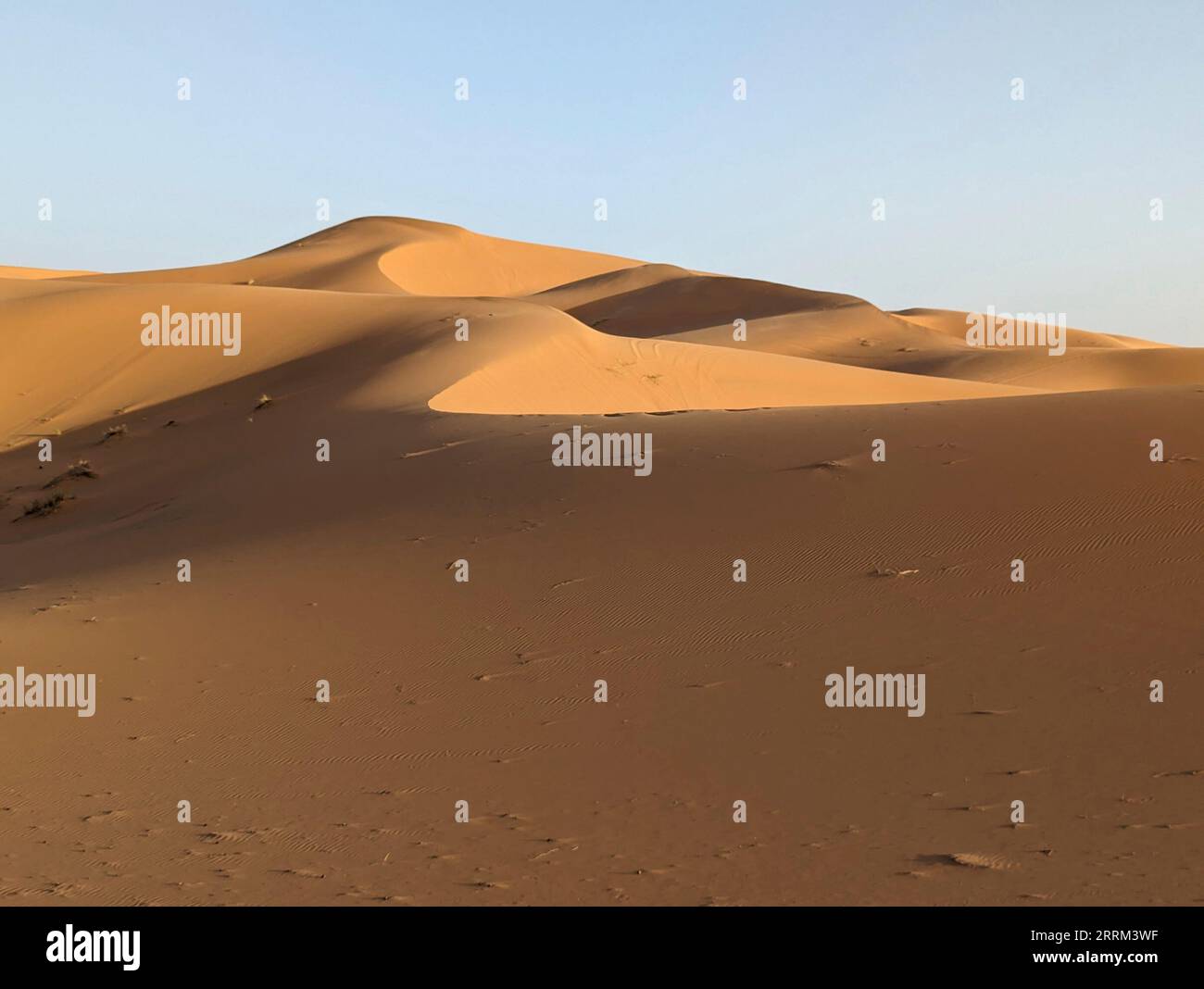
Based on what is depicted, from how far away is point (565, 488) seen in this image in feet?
36.3

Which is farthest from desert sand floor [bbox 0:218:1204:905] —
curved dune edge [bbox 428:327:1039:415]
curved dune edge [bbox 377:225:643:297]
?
curved dune edge [bbox 377:225:643:297]

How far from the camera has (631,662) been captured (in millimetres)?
7230

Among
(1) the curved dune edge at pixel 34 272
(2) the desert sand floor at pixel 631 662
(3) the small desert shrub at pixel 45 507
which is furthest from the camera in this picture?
(1) the curved dune edge at pixel 34 272

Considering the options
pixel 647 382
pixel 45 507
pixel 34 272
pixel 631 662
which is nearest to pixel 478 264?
pixel 34 272

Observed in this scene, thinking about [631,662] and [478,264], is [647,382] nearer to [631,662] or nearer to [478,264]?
[631,662]

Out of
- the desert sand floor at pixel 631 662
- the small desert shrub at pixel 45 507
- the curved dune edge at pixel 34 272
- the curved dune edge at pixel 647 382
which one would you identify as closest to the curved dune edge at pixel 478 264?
the curved dune edge at pixel 34 272

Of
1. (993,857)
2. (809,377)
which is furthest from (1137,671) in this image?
(809,377)

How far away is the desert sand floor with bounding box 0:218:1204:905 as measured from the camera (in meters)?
4.73

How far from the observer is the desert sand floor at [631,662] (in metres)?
4.73

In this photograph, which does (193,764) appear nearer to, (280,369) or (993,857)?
(993,857)

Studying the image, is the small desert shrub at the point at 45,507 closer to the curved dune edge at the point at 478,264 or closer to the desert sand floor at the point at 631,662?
the desert sand floor at the point at 631,662

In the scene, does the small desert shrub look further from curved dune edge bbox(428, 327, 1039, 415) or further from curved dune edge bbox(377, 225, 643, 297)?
curved dune edge bbox(377, 225, 643, 297)

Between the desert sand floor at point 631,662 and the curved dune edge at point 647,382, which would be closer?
the desert sand floor at point 631,662

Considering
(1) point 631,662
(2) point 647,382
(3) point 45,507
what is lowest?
(1) point 631,662
